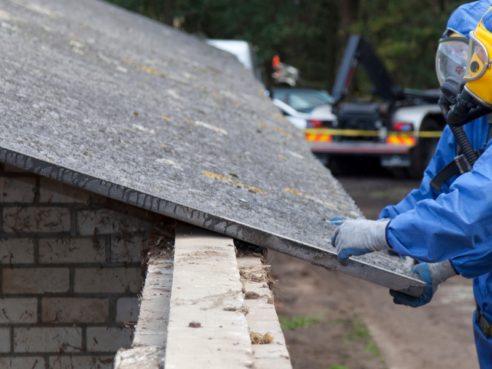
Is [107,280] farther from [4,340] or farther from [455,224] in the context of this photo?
[455,224]

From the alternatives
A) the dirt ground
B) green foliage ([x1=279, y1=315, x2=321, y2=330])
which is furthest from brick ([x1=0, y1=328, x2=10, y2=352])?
green foliage ([x1=279, y1=315, x2=321, y2=330])

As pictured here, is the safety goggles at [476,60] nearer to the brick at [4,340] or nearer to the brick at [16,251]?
the brick at [16,251]

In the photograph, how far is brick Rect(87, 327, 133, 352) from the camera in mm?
2977

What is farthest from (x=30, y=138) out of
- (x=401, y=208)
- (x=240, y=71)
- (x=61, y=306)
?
(x=240, y=71)

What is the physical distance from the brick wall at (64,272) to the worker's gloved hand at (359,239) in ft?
3.39

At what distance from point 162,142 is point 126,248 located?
58 cm

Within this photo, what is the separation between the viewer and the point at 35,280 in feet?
9.68

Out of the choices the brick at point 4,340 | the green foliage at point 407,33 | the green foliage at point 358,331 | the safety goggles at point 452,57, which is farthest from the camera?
the green foliage at point 407,33

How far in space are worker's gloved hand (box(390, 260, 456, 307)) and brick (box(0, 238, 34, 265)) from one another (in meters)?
1.79

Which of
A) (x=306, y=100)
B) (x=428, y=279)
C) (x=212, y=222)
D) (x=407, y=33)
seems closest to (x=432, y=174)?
(x=428, y=279)

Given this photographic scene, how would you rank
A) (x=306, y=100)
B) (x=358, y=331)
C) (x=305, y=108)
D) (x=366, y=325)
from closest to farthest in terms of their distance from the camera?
(x=358, y=331), (x=366, y=325), (x=305, y=108), (x=306, y=100)

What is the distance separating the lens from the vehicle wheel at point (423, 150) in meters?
11.0

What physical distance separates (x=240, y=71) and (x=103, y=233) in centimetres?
474

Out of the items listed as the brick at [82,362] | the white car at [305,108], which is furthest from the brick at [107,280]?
the white car at [305,108]
